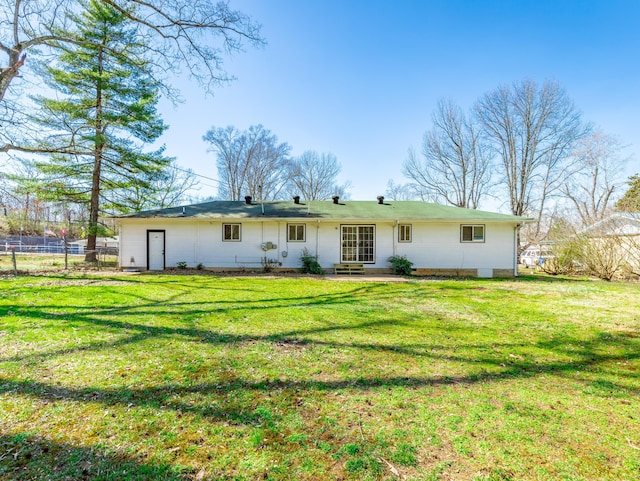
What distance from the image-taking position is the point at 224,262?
1450cm

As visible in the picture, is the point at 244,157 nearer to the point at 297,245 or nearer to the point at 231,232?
the point at 231,232

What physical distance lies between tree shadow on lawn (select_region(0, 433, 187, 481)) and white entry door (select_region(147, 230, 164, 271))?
13503 mm

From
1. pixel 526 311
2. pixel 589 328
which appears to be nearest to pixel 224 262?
pixel 526 311

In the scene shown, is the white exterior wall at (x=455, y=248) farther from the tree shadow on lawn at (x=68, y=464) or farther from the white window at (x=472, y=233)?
the tree shadow on lawn at (x=68, y=464)

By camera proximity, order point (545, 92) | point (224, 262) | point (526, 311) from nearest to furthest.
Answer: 1. point (526, 311)
2. point (224, 262)
3. point (545, 92)

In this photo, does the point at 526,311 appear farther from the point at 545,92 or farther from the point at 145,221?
the point at 545,92

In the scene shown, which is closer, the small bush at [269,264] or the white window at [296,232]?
the small bush at [269,264]

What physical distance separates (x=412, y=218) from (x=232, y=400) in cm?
1213

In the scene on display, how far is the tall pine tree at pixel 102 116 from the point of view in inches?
598

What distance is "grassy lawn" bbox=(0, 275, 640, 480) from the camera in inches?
78.8

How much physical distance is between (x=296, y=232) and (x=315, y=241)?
101 centimetres

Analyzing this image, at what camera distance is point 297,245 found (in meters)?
14.5

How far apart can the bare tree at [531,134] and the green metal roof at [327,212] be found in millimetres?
12605

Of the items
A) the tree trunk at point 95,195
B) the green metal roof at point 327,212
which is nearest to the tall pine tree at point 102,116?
the tree trunk at point 95,195
